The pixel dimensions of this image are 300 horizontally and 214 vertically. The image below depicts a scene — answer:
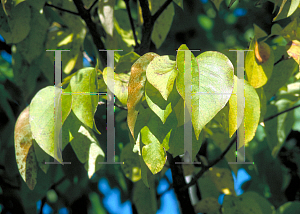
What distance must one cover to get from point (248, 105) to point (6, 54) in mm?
670

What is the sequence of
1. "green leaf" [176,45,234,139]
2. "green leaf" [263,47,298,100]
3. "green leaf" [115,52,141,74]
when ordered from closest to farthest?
"green leaf" [176,45,234,139] < "green leaf" [115,52,141,74] < "green leaf" [263,47,298,100]

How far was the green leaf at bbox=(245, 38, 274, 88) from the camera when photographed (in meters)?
0.39

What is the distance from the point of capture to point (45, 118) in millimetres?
349

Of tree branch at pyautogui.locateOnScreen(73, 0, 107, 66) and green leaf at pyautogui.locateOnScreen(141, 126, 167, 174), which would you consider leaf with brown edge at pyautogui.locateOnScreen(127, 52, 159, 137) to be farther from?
tree branch at pyautogui.locateOnScreen(73, 0, 107, 66)

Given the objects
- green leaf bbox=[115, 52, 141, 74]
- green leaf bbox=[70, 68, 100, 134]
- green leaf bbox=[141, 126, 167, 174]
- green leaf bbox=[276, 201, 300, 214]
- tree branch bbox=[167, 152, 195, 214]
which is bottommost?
green leaf bbox=[276, 201, 300, 214]

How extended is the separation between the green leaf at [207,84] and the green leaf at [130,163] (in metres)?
0.28

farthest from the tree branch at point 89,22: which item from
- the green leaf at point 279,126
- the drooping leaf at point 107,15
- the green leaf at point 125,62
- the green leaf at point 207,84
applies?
the green leaf at point 279,126

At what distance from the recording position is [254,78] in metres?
0.39

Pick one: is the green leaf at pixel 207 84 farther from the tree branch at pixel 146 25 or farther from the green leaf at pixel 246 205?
the green leaf at pixel 246 205

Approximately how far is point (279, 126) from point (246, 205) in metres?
0.19

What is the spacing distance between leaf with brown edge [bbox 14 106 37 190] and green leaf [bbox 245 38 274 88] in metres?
0.35

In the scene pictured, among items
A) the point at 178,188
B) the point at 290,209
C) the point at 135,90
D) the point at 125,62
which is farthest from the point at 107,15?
the point at 290,209

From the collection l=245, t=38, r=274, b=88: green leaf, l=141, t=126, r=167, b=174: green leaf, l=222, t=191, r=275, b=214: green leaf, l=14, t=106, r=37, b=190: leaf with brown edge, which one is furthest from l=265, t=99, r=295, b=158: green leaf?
l=14, t=106, r=37, b=190: leaf with brown edge

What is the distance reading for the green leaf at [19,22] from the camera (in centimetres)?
51
